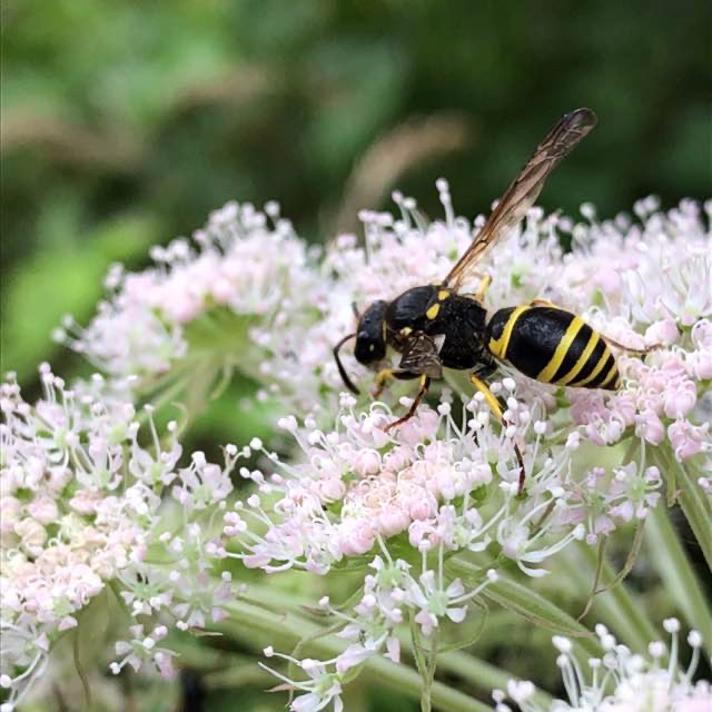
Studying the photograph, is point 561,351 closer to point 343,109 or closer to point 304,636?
point 304,636

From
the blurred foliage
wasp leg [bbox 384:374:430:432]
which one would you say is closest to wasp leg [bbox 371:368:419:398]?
wasp leg [bbox 384:374:430:432]

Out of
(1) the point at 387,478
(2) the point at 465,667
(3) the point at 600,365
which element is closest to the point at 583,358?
(3) the point at 600,365

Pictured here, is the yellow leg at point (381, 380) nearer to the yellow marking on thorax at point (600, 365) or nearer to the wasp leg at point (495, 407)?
the wasp leg at point (495, 407)

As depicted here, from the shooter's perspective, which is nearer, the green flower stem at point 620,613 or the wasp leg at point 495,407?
the wasp leg at point 495,407

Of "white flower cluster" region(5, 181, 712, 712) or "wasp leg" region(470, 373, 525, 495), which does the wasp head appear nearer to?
"white flower cluster" region(5, 181, 712, 712)

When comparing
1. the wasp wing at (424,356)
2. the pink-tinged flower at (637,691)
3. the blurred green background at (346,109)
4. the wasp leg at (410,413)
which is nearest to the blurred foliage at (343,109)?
the blurred green background at (346,109)
